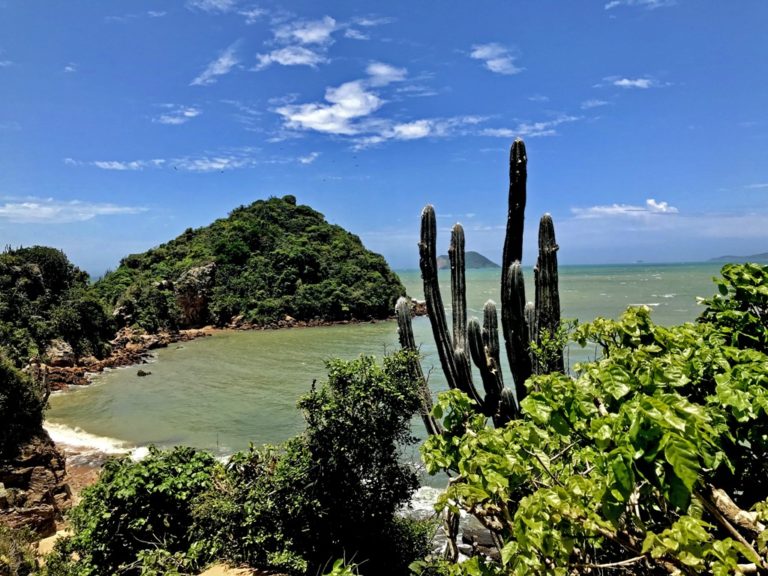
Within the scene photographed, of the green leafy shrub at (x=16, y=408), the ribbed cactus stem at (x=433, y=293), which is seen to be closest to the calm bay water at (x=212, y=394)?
the ribbed cactus stem at (x=433, y=293)

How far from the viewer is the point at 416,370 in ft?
24.8

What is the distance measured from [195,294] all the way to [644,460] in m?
40.8

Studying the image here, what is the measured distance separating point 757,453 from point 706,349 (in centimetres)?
61

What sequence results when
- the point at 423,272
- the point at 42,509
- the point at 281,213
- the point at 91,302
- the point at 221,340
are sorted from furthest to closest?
the point at 281,213, the point at 221,340, the point at 91,302, the point at 42,509, the point at 423,272

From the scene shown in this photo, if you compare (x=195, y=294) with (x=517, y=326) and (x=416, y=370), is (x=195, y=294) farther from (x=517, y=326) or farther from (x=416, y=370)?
(x=517, y=326)

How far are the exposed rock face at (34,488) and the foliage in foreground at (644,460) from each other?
915cm

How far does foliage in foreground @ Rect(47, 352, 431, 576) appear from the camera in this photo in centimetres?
674

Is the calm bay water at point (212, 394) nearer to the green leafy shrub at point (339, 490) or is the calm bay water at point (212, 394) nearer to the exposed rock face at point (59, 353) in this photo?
the green leafy shrub at point (339, 490)

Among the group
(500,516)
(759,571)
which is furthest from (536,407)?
(759,571)

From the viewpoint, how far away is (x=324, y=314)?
40031 mm

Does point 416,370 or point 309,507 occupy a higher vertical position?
point 416,370

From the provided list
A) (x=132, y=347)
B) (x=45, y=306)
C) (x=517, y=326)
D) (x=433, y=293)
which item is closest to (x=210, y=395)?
(x=45, y=306)

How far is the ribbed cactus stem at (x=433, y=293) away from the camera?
7846 millimetres

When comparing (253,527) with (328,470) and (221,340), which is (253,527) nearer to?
(328,470)
